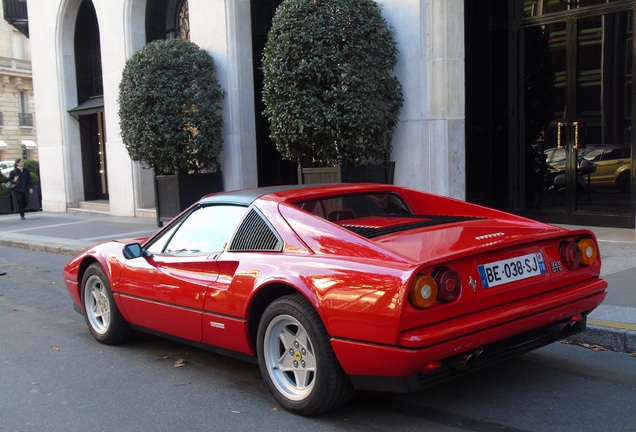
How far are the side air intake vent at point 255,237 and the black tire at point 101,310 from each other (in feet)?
5.67

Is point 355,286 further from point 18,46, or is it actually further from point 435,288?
point 18,46

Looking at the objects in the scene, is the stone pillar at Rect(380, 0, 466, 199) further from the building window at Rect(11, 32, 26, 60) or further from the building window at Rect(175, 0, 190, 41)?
the building window at Rect(11, 32, 26, 60)

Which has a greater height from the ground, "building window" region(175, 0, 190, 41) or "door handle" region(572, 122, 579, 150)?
"building window" region(175, 0, 190, 41)

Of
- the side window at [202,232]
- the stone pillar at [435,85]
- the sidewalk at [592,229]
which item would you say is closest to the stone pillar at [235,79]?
the sidewalk at [592,229]

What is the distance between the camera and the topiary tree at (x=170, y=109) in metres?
13.8

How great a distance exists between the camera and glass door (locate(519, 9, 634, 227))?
10.7 m

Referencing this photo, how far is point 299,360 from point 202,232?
4.88ft

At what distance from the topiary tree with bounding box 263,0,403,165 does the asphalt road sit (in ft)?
19.1

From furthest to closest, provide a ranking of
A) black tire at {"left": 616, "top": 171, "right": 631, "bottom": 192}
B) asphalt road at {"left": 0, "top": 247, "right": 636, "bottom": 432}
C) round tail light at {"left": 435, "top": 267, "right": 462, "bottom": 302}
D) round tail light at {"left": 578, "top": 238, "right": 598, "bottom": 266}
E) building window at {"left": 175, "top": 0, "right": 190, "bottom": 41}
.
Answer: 1. building window at {"left": 175, "top": 0, "right": 190, "bottom": 41}
2. black tire at {"left": 616, "top": 171, "right": 631, "bottom": 192}
3. round tail light at {"left": 578, "top": 238, "right": 598, "bottom": 266}
4. asphalt road at {"left": 0, "top": 247, "right": 636, "bottom": 432}
5. round tail light at {"left": 435, "top": 267, "right": 462, "bottom": 302}

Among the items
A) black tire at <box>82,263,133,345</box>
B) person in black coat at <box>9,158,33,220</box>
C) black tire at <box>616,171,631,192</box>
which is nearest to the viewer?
black tire at <box>82,263,133,345</box>

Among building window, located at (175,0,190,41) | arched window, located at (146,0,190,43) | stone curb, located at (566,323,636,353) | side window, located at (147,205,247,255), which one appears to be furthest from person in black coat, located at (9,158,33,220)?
stone curb, located at (566,323,636,353)

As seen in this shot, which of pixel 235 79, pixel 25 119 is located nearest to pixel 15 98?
pixel 25 119

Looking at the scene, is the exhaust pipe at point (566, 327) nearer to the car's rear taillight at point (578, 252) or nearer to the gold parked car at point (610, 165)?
the car's rear taillight at point (578, 252)

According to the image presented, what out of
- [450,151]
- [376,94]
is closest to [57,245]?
[376,94]
